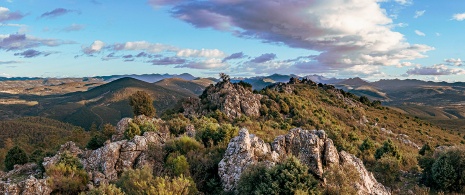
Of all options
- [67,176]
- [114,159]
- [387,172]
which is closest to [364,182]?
[387,172]

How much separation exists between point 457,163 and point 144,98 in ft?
129

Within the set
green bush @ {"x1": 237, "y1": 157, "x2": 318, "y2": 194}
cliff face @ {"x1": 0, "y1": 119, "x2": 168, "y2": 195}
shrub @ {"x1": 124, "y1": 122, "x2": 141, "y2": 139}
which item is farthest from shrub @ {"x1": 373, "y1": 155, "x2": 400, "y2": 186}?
shrub @ {"x1": 124, "y1": 122, "x2": 141, "y2": 139}

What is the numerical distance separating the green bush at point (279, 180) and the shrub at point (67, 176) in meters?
9.46

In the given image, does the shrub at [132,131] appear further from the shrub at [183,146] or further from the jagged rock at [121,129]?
the shrub at [183,146]

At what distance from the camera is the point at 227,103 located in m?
49.0

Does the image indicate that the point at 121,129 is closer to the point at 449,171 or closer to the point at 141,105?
the point at 141,105

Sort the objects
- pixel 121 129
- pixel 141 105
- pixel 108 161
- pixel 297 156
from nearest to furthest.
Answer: pixel 297 156 → pixel 108 161 → pixel 121 129 → pixel 141 105

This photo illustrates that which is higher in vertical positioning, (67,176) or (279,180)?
(279,180)

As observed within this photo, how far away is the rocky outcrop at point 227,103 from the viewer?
48.5 m

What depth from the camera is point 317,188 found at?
14711 millimetres

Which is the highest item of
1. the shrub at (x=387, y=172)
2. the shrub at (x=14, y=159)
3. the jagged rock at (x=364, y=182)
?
the jagged rock at (x=364, y=182)

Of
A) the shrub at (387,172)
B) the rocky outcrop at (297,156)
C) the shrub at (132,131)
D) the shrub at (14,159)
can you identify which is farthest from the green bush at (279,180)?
the shrub at (14,159)

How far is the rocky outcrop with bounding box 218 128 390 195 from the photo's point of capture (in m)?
16.9

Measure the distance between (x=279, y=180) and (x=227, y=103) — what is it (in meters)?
34.6
